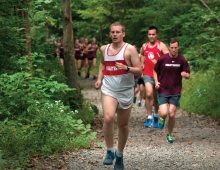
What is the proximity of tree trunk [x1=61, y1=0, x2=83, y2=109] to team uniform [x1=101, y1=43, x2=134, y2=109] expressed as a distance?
5.99 metres

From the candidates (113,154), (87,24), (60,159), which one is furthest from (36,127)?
(87,24)

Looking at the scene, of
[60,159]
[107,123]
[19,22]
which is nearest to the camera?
[107,123]

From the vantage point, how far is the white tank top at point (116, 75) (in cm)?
830

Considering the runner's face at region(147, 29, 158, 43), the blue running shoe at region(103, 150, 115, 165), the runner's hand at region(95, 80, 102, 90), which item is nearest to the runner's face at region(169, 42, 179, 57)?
the runner's face at region(147, 29, 158, 43)

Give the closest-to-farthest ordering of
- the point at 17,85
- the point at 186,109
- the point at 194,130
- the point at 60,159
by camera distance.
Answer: the point at 60,159 < the point at 17,85 < the point at 194,130 < the point at 186,109

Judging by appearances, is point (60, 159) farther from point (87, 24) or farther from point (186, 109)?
point (87, 24)

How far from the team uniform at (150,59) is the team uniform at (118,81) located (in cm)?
528

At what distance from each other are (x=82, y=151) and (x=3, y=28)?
260 cm

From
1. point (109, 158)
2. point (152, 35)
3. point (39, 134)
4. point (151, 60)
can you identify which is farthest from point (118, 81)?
point (151, 60)

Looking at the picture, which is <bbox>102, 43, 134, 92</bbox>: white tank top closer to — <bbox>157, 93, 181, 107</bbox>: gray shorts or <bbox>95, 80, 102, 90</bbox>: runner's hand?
<bbox>95, 80, 102, 90</bbox>: runner's hand

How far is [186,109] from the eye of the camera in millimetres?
18797

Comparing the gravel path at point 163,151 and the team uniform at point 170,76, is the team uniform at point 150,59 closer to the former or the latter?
the gravel path at point 163,151

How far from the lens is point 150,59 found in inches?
550

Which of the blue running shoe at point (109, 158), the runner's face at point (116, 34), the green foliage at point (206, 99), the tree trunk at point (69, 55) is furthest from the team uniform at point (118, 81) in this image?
the green foliage at point (206, 99)
